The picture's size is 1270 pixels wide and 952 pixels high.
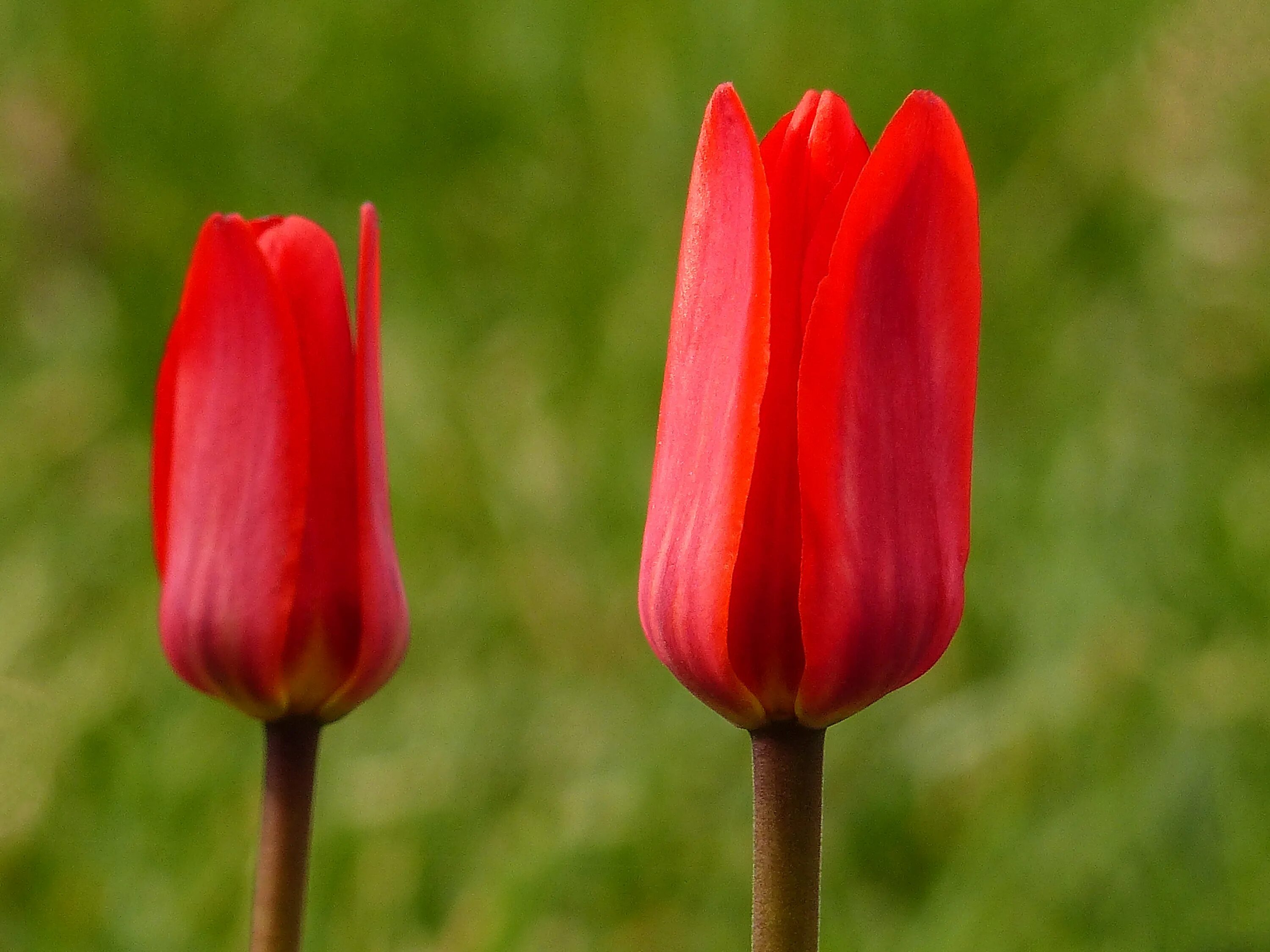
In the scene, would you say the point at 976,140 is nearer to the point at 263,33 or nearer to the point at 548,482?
the point at 548,482

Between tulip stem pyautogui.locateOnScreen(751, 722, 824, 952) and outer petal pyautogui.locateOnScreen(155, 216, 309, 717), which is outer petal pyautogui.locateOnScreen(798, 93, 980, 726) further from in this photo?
outer petal pyautogui.locateOnScreen(155, 216, 309, 717)

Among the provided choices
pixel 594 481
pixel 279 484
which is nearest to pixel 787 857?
pixel 279 484

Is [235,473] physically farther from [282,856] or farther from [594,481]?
[594,481]

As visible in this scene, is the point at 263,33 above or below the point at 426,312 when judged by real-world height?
above

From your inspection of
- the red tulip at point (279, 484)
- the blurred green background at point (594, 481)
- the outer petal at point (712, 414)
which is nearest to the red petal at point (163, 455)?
the red tulip at point (279, 484)

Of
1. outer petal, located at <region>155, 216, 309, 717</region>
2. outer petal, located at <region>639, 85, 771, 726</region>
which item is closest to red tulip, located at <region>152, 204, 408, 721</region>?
outer petal, located at <region>155, 216, 309, 717</region>

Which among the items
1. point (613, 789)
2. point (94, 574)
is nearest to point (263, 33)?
point (94, 574)

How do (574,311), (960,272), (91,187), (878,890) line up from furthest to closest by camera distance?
(91,187), (574,311), (878,890), (960,272)
